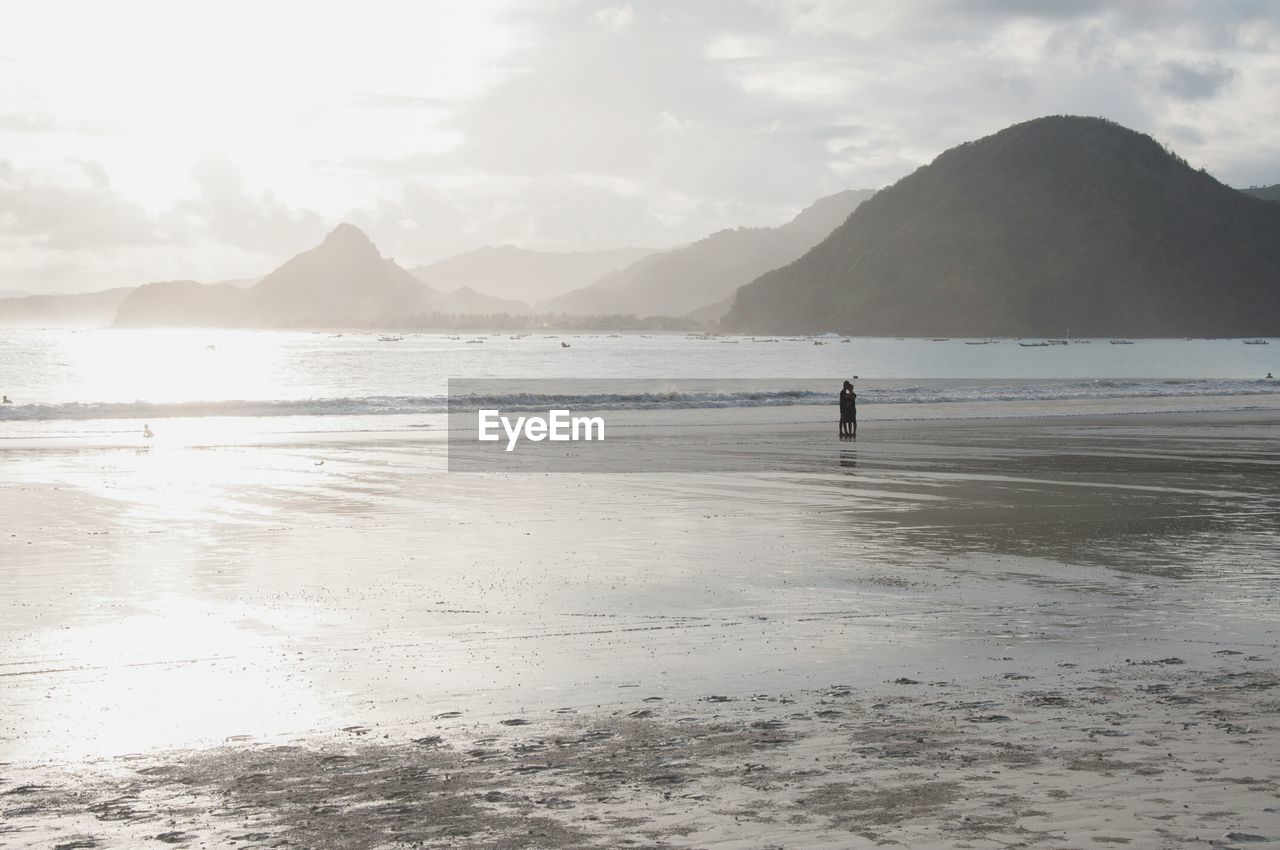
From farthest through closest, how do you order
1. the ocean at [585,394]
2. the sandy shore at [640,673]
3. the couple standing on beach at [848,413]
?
the ocean at [585,394]
the couple standing on beach at [848,413]
the sandy shore at [640,673]

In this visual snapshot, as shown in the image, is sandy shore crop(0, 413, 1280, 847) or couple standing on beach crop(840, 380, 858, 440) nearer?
sandy shore crop(0, 413, 1280, 847)

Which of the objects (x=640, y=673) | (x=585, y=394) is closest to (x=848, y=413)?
(x=640, y=673)

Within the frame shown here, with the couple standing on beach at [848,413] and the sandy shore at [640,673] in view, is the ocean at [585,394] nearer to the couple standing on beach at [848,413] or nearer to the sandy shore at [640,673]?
the couple standing on beach at [848,413]

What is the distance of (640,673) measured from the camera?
9.02 m

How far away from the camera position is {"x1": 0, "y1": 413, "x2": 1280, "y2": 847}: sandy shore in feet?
19.6

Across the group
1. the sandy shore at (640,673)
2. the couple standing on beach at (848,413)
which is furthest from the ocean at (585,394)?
the sandy shore at (640,673)

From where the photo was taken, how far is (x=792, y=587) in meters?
12.6

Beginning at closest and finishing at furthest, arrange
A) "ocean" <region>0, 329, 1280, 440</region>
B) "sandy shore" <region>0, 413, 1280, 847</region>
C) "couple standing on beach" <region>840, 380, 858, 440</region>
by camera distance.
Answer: "sandy shore" <region>0, 413, 1280, 847</region> → "couple standing on beach" <region>840, 380, 858, 440</region> → "ocean" <region>0, 329, 1280, 440</region>

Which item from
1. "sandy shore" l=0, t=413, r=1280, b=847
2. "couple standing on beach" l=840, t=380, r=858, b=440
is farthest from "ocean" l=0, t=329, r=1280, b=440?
"sandy shore" l=0, t=413, r=1280, b=847

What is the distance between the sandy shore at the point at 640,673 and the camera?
235 inches

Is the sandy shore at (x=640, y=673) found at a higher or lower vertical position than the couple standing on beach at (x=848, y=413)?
lower

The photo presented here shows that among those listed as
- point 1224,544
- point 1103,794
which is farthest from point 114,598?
point 1224,544

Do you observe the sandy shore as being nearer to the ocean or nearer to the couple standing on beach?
the couple standing on beach

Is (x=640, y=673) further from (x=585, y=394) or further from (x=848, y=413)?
(x=585, y=394)
